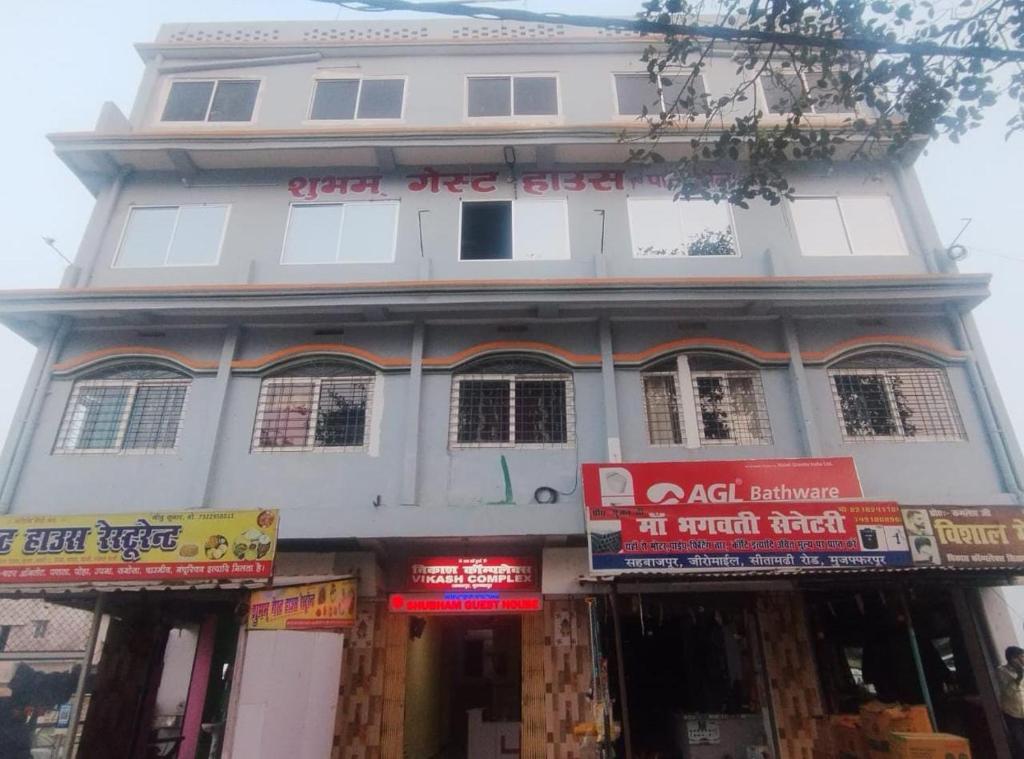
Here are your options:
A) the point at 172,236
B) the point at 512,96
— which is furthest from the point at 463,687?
the point at 512,96

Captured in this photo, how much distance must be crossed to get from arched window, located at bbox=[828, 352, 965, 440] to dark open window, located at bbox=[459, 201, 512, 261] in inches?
252

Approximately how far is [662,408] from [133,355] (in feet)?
30.9

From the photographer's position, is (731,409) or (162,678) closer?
(162,678)

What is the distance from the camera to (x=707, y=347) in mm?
Answer: 11172

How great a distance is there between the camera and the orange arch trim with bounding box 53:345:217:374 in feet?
36.3

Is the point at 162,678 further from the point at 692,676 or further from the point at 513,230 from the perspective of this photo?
the point at 513,230

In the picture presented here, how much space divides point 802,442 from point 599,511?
4.07m

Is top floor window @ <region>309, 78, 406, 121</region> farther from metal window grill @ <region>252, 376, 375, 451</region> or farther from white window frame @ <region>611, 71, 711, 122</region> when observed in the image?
metal window grill @ <region>252, 376, 375, 451</region>

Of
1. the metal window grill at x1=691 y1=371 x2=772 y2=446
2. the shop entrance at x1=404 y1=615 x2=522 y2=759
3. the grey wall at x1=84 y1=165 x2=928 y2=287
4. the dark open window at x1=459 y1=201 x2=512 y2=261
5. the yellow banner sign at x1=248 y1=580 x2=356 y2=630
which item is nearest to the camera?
the yellow banner sign at x1=248 y1=580 x2=356 y2=630

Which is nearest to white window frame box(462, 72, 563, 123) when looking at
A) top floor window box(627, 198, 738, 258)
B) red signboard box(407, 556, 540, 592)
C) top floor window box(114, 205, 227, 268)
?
top floor window box(627, 198, 738, 258)

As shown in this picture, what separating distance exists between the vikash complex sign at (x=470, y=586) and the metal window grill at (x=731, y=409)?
373 centimetres

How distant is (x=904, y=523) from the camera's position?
8.42m

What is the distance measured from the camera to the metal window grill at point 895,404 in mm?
10586

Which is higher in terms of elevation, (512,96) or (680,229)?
(512,96)
